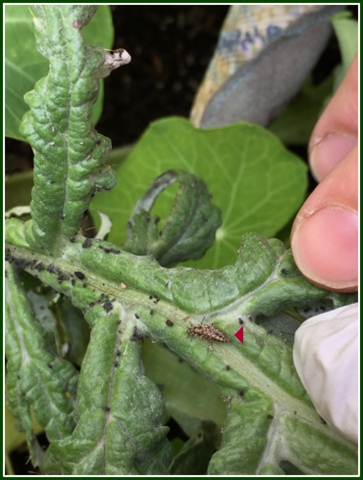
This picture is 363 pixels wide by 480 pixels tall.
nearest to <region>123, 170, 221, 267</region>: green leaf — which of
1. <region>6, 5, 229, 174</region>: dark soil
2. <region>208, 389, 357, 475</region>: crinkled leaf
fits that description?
<region>208, 389, 357, 475</region>: crinkled leaf

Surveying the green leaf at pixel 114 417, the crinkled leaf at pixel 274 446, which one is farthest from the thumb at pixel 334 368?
the green leaf at pixel 114 417

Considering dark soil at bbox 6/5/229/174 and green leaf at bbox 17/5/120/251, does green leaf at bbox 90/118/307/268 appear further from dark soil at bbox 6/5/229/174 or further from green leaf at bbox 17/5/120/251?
green leaf at bbox 17/5/120/251

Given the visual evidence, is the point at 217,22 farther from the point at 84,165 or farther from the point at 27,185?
the point at 84,165

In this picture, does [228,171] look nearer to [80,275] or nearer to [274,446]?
[80,275]

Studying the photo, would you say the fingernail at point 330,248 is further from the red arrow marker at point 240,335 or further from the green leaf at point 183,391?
the green leaf at point 183,391

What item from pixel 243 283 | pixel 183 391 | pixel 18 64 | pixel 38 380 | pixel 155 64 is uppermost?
pixel 18 64

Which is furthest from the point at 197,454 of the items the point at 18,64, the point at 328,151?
the point at 18,64
